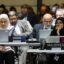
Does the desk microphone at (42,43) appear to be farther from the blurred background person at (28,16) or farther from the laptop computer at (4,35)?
the blurred background person at (28,16)

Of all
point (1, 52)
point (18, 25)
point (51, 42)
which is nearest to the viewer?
point (51, 42)

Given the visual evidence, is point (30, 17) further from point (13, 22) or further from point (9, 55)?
point (9, 55)

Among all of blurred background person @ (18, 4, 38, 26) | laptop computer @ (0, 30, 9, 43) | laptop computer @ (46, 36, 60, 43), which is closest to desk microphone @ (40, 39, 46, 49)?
laptop computer @ (46, 36, 60, 43)

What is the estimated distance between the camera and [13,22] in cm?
823

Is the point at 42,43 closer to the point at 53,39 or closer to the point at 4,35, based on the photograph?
the point at 53,39

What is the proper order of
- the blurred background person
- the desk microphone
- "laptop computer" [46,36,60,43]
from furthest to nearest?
the blurred background person
the desk microphone
"laptop computer" [46,36,60,43]

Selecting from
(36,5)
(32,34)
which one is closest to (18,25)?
(32,34)

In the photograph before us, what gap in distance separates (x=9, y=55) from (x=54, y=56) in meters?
0.98

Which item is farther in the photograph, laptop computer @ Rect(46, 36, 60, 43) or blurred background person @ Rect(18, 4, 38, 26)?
blurred background person @ Rect(18, 4, 38, 26)

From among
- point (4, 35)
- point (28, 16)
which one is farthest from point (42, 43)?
point (28, 16)

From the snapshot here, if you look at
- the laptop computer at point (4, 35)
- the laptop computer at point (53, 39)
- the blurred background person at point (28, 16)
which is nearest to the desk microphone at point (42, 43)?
the laptop computer at point (53, 39)

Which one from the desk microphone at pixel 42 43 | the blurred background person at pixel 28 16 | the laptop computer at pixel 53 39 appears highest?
the blurred background person at pixel 28 16

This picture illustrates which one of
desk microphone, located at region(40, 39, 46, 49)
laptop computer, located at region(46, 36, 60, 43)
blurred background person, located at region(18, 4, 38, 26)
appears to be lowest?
desk microphone, located at region(40, 39, 46, 49)

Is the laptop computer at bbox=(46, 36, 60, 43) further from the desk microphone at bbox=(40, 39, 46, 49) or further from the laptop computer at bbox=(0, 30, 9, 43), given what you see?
the laptop computer at bbox=(0, 30, 9, 43)
